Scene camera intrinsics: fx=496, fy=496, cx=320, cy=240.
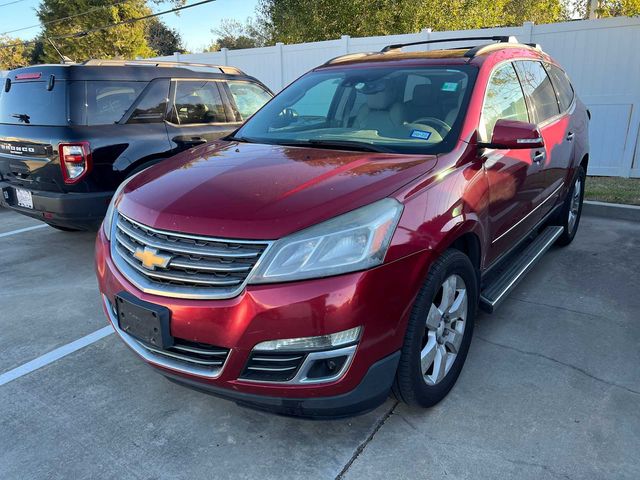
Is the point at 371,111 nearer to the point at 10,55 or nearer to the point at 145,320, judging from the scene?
the point at 145,320

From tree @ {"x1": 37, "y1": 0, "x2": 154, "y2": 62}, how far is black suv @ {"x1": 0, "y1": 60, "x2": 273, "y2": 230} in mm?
23511

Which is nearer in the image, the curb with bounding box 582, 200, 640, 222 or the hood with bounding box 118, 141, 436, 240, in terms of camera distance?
the hood with bounding box 118, 141, 436, 240

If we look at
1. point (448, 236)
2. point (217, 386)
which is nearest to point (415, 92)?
point (448, 236)

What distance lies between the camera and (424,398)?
96.0 inches

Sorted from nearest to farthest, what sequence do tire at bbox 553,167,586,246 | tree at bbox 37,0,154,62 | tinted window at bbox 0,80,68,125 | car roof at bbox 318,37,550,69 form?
car roof at bbox 318,37,550,69 < tinted window at bbox 0,80,68,125 < tire at bbox 553,167,586,246 < tree at bbox 37,0,154,62

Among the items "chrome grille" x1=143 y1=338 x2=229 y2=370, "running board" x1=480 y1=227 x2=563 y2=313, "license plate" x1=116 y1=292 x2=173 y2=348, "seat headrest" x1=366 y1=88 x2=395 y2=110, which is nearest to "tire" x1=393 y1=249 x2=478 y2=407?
"running board" x1=480 y1=227 x2=563 y2=313

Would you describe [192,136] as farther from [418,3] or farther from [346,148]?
[418,3]

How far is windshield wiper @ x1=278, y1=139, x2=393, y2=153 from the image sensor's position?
2.83 m

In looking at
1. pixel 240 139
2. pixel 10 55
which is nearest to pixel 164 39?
pixel 10 55

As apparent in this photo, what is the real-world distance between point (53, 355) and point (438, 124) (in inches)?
111

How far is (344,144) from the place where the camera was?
2938 mm

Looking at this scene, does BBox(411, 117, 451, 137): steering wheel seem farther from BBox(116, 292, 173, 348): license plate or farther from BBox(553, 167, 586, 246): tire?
BBox(553, 167, 586, 246): tire

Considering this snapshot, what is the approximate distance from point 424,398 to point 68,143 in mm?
3718

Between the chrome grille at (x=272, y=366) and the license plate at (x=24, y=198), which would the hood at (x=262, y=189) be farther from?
the license plate at (x=24, y=198)
